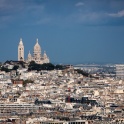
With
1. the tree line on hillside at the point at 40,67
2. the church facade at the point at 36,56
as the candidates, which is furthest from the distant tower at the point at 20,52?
the tree line on hillside at the point at 40,67

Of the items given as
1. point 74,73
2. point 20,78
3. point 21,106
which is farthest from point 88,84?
point 21,106

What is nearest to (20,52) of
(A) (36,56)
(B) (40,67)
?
(A) (36,56)

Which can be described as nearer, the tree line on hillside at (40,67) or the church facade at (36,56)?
the tree line on hillside at (40,67)

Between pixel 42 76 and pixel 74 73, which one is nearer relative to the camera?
pixel 42 76

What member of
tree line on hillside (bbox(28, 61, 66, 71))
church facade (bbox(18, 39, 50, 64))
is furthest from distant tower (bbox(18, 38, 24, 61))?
tree line on hillside (bbox(28, 61, 66, 71))

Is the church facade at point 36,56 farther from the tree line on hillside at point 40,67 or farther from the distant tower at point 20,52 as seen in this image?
the tree line on hillside at point 40,67

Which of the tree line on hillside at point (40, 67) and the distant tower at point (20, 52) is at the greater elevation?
the distant tower at point (20, 52)

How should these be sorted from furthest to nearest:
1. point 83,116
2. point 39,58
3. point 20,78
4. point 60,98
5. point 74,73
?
point 39,58 → point 74,73 → point 20,78 → point 60,98 → point 83,116

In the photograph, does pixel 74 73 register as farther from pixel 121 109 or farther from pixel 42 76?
pixel 121 109

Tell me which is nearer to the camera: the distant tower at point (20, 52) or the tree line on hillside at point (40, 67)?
the tree line on hillside at point (40, 67)

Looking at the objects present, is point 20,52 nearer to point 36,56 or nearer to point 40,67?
point 36,56

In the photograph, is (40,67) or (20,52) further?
(20,52)
